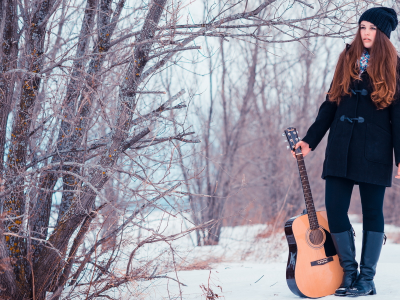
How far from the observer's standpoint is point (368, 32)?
261cm

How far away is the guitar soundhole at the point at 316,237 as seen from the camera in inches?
105

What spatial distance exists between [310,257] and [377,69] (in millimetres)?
1256

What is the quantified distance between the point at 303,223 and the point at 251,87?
207 inches

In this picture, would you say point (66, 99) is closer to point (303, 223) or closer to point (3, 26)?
point (3, 26)

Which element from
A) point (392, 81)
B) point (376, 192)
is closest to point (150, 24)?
point (392, 81)

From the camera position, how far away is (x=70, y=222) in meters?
2.62

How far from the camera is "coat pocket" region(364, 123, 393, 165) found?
256 cm

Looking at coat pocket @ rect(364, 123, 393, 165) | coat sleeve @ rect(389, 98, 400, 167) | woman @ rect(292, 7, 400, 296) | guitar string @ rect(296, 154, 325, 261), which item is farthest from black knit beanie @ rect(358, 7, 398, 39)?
guitar string @ rect(296, 154, 325, 261)

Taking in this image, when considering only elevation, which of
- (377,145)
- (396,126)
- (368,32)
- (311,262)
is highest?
(368,32)

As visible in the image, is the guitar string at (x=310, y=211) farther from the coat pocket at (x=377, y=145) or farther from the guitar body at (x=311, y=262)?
the coat pocket at (x=377, y=145)

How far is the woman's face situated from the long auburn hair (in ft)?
0.08

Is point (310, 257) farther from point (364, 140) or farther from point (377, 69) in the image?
point (377, 69)

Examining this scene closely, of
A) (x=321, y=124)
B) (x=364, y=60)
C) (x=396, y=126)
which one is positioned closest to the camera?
(x=396, y=126)

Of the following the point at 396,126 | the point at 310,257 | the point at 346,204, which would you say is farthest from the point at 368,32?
the point at 310,257
